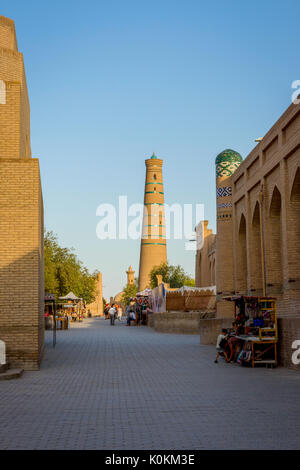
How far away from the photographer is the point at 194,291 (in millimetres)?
29812

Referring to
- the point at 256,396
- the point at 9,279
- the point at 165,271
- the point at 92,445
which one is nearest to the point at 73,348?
the point at 9,279

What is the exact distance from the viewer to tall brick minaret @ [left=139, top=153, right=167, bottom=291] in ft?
235

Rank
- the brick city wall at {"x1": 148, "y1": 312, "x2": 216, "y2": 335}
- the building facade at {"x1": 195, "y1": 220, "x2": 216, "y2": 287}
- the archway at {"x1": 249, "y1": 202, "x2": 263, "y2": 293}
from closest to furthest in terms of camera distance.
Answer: the archway at {"x1": 249, "y1": 202, "x2": 263, "y2": 293} → the brick city wall at {"x1": 148, "y1": 312, "x2": 216, "y2": 335} → the building facade at {"x1": 195, "y1": 220, "x2": 216, "y2": 287}

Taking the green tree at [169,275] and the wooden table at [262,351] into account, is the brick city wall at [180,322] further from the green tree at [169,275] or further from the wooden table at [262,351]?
the green tree at [169,275]

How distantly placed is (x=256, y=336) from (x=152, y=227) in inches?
2368

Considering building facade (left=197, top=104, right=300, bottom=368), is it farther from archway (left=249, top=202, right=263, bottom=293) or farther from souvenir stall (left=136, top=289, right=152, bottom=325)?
souvenir stall (left=136, top=289, right=152, bottom=325)

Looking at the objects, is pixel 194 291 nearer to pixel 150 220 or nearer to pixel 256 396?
pixel 256 396

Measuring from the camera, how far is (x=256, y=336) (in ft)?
44.4

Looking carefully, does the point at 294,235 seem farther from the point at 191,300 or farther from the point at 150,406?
the point at 191,300

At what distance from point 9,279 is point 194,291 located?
58.5 feet

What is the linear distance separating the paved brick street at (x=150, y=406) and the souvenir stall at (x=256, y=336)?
0.62 m

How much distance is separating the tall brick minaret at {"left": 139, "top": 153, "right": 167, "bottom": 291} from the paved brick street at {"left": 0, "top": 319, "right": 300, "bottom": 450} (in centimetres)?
5766

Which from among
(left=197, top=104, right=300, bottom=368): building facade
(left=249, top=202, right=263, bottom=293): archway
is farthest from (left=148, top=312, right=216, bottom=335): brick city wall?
(left=249, top=202, right=263, bottom=293): archway

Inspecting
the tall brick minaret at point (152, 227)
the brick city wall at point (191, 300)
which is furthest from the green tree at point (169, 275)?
the brick city wall at point (191, 300)
